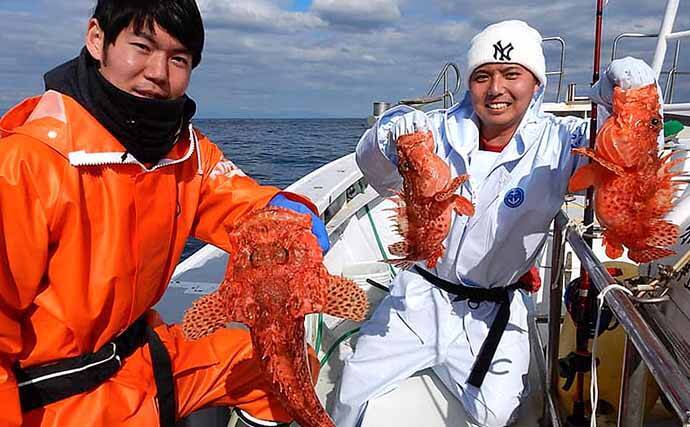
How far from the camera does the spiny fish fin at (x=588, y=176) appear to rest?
236 centimetres

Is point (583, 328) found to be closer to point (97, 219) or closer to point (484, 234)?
point (484, 234)

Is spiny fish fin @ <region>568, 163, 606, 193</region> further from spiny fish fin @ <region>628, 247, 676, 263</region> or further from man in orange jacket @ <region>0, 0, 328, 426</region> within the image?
man in orange jacket @ <region>0, 0, 328, 426</region>

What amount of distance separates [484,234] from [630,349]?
1418mm

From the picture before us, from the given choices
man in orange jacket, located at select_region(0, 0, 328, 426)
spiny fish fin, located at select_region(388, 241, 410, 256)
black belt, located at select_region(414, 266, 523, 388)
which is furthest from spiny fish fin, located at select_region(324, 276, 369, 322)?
black belt, located at select_region(414, 266, 523, 388)

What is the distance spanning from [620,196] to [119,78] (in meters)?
2.17

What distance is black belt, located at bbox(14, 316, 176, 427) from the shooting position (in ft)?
7.18

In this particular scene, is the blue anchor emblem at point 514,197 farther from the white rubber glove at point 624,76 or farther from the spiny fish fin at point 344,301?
the spiny fish fin at point 344,301

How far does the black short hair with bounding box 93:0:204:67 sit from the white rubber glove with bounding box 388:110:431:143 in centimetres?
127

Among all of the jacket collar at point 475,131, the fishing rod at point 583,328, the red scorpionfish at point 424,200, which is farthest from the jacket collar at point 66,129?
the fishing rod at point 583,328

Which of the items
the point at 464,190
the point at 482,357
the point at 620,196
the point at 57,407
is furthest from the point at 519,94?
the point at 57,407

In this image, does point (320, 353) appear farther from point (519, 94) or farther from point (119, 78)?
point (119, 78)

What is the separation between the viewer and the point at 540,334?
434 centimetres

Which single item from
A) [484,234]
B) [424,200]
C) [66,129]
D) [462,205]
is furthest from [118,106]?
[484,234]

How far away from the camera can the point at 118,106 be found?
7.32 ft
